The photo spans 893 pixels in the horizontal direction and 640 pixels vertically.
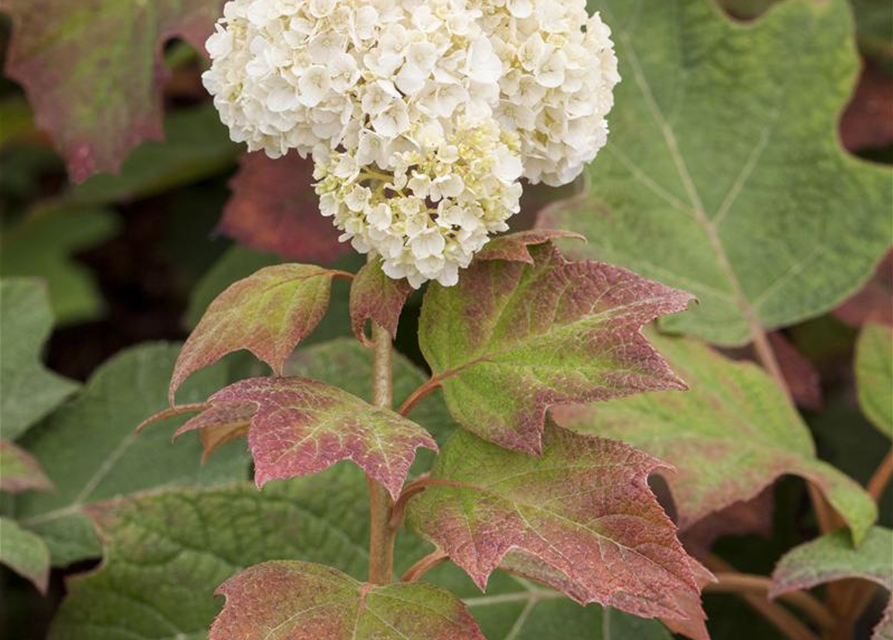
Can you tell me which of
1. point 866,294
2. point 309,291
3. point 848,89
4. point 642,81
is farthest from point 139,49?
point 866,294

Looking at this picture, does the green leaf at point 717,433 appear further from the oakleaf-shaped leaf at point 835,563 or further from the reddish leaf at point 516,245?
the reddish leaf at point 516,245

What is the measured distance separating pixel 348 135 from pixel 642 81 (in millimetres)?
804

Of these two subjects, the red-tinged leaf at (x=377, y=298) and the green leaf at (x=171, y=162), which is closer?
the red-tinged leaf at (x=377, y=298)

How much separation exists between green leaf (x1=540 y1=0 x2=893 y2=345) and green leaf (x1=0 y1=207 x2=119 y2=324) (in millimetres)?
1302

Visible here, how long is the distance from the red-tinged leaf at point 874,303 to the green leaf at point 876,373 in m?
0.24

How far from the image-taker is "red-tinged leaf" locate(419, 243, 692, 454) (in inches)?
42.4

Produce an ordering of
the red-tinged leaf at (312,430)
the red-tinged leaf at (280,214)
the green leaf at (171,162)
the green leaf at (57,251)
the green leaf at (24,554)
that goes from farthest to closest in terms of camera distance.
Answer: the green leaf at (57,251), the green leaf at (171,162), the red-tinged leaf at (280,214), the green leaf at (24,554), the red-tinged leaf at (312,430)

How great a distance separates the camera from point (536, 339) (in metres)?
1.13

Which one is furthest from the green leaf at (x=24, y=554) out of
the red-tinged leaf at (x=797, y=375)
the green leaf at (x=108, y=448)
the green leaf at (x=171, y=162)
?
the red-tinged leaf at (x=797, y=375)

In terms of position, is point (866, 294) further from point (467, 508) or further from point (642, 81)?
point (467, 508)

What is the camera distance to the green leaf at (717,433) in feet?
4.54

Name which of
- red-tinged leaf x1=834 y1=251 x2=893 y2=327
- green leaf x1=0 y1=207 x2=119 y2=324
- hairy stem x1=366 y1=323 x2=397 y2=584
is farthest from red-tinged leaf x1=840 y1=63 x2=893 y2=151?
green leaf x1=0 y1=207 x2=119 y2=324

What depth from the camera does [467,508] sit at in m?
1.10

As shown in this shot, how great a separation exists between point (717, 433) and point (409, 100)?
62 cm
